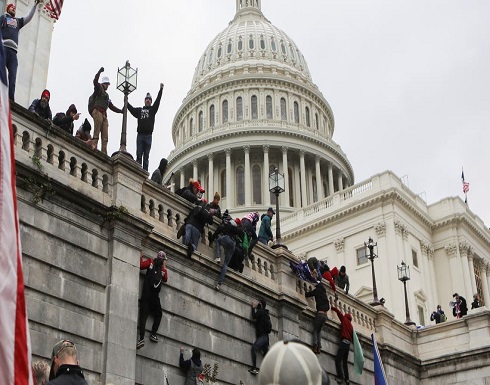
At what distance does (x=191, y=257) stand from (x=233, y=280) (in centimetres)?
180

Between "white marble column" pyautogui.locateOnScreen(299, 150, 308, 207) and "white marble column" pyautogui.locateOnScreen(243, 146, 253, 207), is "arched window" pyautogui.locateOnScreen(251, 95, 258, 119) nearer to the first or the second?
"white marble column" pyautogui.locateOnScreen(243, 146, 253, 207)

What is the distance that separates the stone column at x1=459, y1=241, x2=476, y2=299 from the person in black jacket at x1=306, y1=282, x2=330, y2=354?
123 ft

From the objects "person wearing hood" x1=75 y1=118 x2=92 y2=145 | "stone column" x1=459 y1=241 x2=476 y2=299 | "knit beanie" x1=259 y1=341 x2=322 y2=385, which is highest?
"stone column" x1=459 y1=241 x2=476 y2=299

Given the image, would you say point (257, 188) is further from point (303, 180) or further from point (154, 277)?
point (154, 277)

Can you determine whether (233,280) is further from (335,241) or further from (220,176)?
(220,176)

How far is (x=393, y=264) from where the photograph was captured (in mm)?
55250

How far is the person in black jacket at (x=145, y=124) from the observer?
20672mm

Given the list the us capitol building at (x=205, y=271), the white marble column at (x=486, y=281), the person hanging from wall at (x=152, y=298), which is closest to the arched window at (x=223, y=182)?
the us capitol building at (x=205, y=271)

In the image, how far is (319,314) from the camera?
2325cm

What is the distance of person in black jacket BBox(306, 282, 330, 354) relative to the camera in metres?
23.2

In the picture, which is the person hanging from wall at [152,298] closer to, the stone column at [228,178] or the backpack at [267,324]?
the backpack at [267,324]

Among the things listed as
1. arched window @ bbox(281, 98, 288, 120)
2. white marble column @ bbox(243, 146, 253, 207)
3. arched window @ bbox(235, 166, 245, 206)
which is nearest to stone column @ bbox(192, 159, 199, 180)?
arched window @ bbox(235, 166, 245, 206)

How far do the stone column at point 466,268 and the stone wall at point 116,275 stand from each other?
127ft

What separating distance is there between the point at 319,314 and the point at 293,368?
18.5 metres
